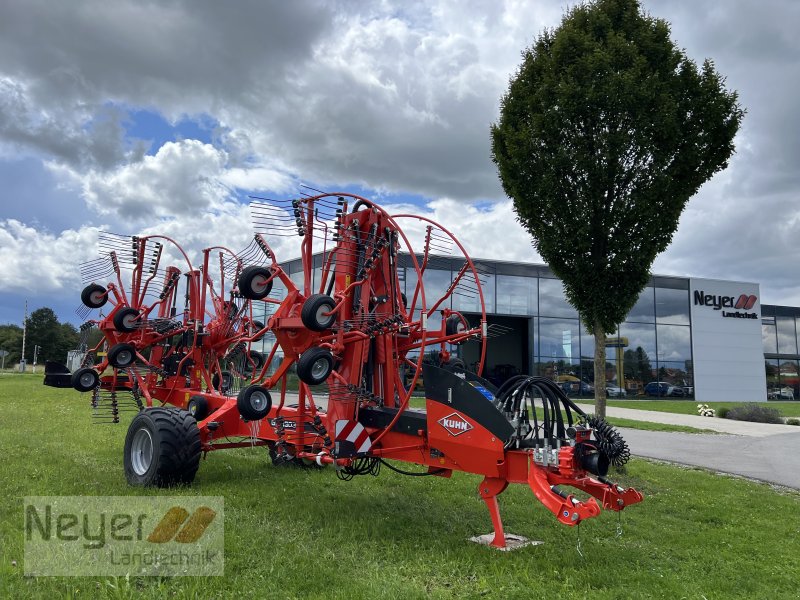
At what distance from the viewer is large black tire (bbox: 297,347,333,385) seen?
5.88m

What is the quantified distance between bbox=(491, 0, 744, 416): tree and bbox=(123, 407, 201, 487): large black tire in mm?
6445

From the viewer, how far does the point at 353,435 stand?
6.50 meters

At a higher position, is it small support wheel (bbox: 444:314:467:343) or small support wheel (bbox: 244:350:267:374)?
small support wheel (bbox: 444:314:467:343)

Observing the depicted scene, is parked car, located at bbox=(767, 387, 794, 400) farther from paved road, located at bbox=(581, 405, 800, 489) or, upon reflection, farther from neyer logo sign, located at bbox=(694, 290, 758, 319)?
paved road, located at bbox=(581, 405, 800, 489)

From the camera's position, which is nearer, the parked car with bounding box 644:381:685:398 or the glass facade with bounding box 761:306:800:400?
the parked car with bounding box 644:381:685:398

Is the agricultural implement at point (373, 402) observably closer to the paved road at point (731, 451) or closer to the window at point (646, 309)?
the paved road at point (731, 451)

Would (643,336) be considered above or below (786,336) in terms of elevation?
below

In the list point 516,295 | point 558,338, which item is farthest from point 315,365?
point 558,338

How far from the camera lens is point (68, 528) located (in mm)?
5609

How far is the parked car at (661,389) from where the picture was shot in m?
34.3

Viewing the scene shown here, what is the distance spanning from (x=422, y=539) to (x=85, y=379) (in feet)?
21.9

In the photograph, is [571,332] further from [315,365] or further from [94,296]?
[315,365]

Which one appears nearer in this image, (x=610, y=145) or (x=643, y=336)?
(x=610, y=145)

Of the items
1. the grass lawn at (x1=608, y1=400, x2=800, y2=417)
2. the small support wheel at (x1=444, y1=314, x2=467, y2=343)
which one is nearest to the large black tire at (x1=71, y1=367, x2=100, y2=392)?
the small support wheel at (x1=444, y1=314, x2=467, y2=343)
